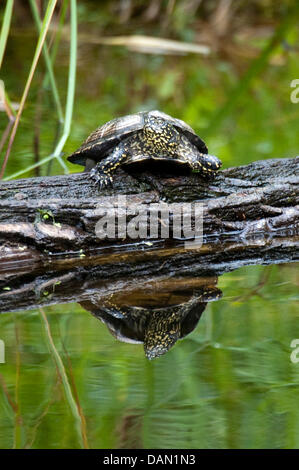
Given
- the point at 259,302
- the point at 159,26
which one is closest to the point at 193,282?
the point at 259,302

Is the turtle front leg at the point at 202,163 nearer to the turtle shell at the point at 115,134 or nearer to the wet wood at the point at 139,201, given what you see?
the wet wood at the point at 139,201

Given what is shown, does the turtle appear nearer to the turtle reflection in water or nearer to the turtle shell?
the turtle shell

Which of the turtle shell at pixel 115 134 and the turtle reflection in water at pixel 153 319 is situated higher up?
the turtle shell at pixel 115 134

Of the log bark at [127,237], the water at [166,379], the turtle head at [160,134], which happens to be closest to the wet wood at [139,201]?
the log bark at [127,237]

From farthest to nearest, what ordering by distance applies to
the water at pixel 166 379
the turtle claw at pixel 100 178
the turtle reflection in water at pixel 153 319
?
the turtle claw at pixel 100 178, the turtle reflection in water at pixel 153 319, the water at pixel 166 379

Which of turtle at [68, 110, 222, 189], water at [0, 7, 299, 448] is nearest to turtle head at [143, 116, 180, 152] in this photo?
turtle at [68, 110, 222, 189]

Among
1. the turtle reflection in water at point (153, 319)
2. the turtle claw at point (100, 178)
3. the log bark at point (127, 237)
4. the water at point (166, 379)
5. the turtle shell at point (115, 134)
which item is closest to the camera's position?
the water at point (166, 379)

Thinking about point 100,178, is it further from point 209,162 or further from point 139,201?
point 209,162
